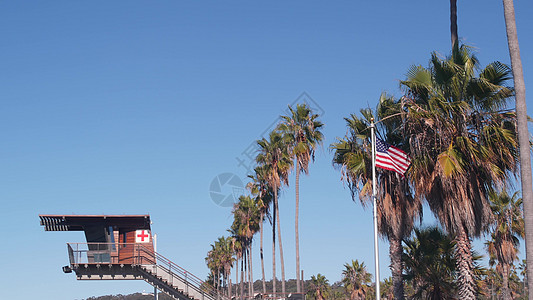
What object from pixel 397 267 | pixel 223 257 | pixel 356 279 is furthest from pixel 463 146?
pixel 223 257

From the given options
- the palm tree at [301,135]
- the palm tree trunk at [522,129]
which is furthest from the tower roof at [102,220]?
→ the palm tree trunk at [522,129]

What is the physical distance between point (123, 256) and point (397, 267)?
2122 cm

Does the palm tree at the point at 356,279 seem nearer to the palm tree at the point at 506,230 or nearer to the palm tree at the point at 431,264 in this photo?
the palm tree at the point at 506,230

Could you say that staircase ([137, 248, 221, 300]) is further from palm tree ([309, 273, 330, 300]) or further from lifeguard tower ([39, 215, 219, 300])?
palm tree ([309, 273, 330, 300])

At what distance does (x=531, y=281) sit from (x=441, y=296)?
35.2 feet

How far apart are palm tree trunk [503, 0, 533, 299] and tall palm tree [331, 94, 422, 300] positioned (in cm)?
742

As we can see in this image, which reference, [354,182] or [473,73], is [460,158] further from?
[354,182]

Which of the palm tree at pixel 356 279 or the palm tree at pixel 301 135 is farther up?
the palm tree at pixel 301 135

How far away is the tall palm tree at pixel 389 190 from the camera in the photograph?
2683 cm

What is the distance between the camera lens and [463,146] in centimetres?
2097

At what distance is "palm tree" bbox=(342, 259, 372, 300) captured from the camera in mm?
77688

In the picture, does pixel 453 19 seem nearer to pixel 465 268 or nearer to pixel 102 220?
pixel 465 268

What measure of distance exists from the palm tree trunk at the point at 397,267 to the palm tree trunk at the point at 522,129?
1076 centimetres

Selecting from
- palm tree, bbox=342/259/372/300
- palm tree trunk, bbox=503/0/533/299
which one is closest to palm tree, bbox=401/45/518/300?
palm tree trunk, bbox=503/0/533/299
